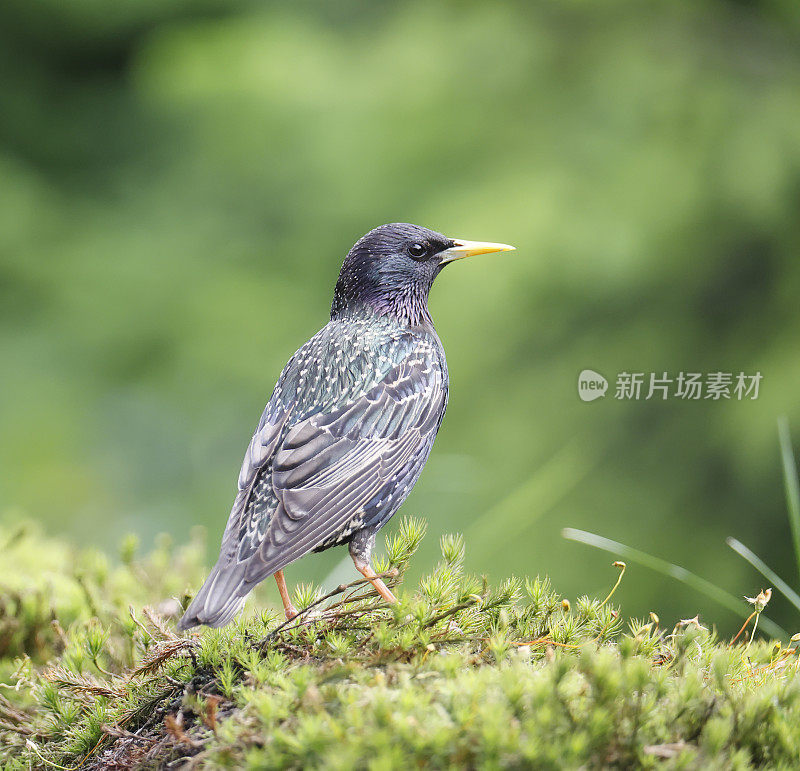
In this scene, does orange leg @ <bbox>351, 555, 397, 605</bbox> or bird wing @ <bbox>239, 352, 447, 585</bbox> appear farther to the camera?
bird wing @ <bbox>239, 352, 447, 585</bbox>

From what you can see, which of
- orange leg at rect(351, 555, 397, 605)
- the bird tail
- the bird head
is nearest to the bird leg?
orange leg at rect(351, 555, 397, 605)

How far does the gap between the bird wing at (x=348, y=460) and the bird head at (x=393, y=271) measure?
30 cm

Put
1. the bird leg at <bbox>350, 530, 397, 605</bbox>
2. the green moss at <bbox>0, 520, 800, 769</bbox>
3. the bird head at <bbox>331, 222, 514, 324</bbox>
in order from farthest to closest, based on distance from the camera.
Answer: the bird head at <bbox>331, 222, 514, 324</bbox> < the bird leg at <bbox>350, 530, 397, 605</bbox> < the green moss at <bbox>0, 520, 800, 769</bbox>

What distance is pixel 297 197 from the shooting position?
214 inches

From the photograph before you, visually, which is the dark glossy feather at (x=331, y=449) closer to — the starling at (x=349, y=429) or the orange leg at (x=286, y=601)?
the starling at (x=349, y=429)

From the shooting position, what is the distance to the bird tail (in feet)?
7.03

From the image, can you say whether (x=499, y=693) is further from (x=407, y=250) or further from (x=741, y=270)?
(x=741, y=270)

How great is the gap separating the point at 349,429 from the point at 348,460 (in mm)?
109

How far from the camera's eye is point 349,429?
2.72 m

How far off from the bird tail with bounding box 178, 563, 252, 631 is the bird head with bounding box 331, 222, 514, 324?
4.13 ft

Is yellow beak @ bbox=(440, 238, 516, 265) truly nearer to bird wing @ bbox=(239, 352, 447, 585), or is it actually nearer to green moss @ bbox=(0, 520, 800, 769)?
bird wing @ bbox=(239, 352, 447, 585)

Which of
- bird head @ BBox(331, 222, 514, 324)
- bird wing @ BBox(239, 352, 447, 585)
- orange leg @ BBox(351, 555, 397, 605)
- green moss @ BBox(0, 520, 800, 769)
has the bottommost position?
green moss @ BBox(0, 520, 800, 769)

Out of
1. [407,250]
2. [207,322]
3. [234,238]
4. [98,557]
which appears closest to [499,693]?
[407,250]

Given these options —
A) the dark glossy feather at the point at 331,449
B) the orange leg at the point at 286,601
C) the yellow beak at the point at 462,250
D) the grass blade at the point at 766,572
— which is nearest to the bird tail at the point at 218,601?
the dark glossy feather at the point at 331,449
